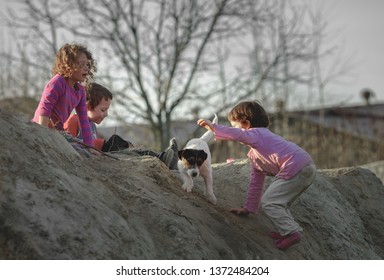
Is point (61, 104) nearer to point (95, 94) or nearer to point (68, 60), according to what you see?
point (68, 60)

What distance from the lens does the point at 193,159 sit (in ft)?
16.6

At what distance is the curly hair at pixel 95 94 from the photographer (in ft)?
21.2

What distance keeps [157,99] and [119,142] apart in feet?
33.5

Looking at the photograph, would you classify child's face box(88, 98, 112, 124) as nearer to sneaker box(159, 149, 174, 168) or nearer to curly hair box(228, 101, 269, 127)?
sneaker box(159, 149, 174, 168)

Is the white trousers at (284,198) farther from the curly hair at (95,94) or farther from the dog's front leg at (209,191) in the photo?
the curly hair at (95,94)

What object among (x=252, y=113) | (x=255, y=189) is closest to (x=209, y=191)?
(x=255, y=189)

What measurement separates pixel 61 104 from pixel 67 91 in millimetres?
133

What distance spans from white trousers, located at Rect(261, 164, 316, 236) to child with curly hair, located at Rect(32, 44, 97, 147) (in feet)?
6.08

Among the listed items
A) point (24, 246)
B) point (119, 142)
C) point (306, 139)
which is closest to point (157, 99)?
point (306, 139)

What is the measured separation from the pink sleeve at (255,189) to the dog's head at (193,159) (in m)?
0.54

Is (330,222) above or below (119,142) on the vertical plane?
below

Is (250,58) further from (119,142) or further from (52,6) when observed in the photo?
(119,142)

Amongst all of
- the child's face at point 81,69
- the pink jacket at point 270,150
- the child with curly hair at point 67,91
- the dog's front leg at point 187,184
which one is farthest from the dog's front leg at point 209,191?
the child's face at point 81,69

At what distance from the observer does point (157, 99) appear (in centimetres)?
1672
